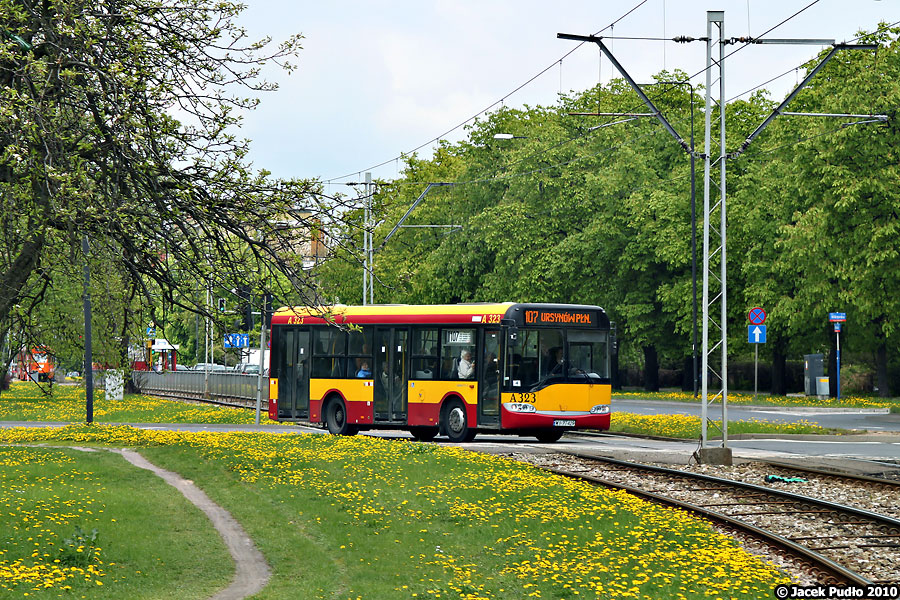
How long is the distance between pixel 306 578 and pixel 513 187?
54.1m

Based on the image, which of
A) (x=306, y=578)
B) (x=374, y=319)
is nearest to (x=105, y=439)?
(x=374, y=319)

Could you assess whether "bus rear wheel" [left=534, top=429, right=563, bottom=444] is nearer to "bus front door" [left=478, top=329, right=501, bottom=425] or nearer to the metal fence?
"bus front door" [left=478, top=329, right=501, bottom=425]

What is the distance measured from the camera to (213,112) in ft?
51.2

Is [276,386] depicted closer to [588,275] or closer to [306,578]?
[306,578]

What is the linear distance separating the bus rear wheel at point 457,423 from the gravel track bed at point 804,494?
387 cm

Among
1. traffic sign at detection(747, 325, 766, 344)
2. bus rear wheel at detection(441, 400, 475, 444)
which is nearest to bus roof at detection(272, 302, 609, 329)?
bus rear wheel at detection(441, 400, 475, 444)

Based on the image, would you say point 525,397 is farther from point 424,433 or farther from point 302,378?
point 302,378

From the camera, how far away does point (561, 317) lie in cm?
2717

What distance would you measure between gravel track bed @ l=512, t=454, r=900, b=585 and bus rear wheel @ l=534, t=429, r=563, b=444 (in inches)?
164

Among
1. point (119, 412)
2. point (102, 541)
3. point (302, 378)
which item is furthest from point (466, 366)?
point (119, 412)

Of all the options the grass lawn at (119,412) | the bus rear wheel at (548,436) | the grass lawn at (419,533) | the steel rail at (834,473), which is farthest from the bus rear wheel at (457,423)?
the grass lawn at (119,412)

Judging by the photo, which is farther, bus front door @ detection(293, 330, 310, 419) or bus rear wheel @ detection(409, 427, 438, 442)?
bus front door @ detection(293, 330, 310, 419)

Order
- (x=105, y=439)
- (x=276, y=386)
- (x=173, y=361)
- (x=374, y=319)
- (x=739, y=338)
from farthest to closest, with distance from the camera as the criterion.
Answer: (x=173, y=361) → (x=739, y=338) → (x=276, y=386) → (x=374, y=319) → (x=105, y=439)

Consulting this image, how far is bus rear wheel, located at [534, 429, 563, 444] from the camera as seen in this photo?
91.8 feet
